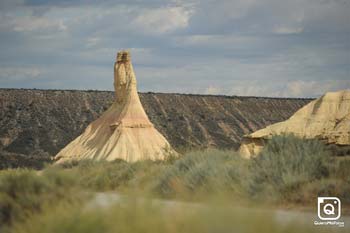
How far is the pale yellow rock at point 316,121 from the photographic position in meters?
49.8

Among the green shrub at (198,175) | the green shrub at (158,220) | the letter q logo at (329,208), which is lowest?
the letter q logo at (329,208)

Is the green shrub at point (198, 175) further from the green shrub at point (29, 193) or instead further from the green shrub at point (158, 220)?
the green shrub at point (158, 220)

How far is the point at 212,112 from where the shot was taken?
371 feet

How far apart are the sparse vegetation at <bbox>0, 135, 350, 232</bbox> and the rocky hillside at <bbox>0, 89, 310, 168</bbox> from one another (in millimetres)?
49971

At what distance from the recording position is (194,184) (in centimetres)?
1784

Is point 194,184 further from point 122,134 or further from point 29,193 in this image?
point 122,134

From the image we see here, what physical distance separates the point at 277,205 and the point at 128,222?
8.53m

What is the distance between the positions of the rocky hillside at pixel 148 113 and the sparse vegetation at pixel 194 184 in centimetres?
4997

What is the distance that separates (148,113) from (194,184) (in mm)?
87571

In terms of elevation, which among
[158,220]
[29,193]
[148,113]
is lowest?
[29,193]

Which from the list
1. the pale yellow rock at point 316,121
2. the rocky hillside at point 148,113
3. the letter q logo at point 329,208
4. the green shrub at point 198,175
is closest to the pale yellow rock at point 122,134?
the pale yellow rock at point 316,121

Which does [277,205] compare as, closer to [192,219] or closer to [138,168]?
[192,219]

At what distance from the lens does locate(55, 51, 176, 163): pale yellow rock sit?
48594mm

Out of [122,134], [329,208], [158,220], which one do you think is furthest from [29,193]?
[122,134]
